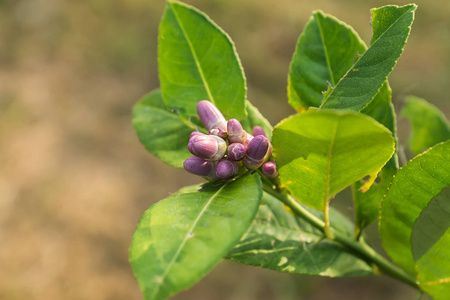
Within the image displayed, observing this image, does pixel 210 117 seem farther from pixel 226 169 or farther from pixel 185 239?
pixel 185 239

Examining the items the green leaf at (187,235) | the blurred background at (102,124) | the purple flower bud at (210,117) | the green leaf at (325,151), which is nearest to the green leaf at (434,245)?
the green leaf at (325,151)

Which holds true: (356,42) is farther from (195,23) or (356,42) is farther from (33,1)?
(33,1)

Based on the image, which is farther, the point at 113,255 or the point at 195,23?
the point at 113,255

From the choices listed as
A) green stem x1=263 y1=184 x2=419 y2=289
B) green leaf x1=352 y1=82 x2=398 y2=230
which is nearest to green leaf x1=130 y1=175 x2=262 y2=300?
green stem x1=263 y1=184 x2=419 y2=289

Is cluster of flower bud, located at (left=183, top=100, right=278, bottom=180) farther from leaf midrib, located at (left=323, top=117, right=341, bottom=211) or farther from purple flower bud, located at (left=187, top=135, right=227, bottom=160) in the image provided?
leaf midrib, located at (left=323, top=117, right=341, bottom=211)

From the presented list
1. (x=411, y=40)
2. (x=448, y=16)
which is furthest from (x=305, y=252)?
(x=448, y=16)

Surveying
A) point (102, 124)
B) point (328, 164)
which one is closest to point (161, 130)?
point (328, 164)
